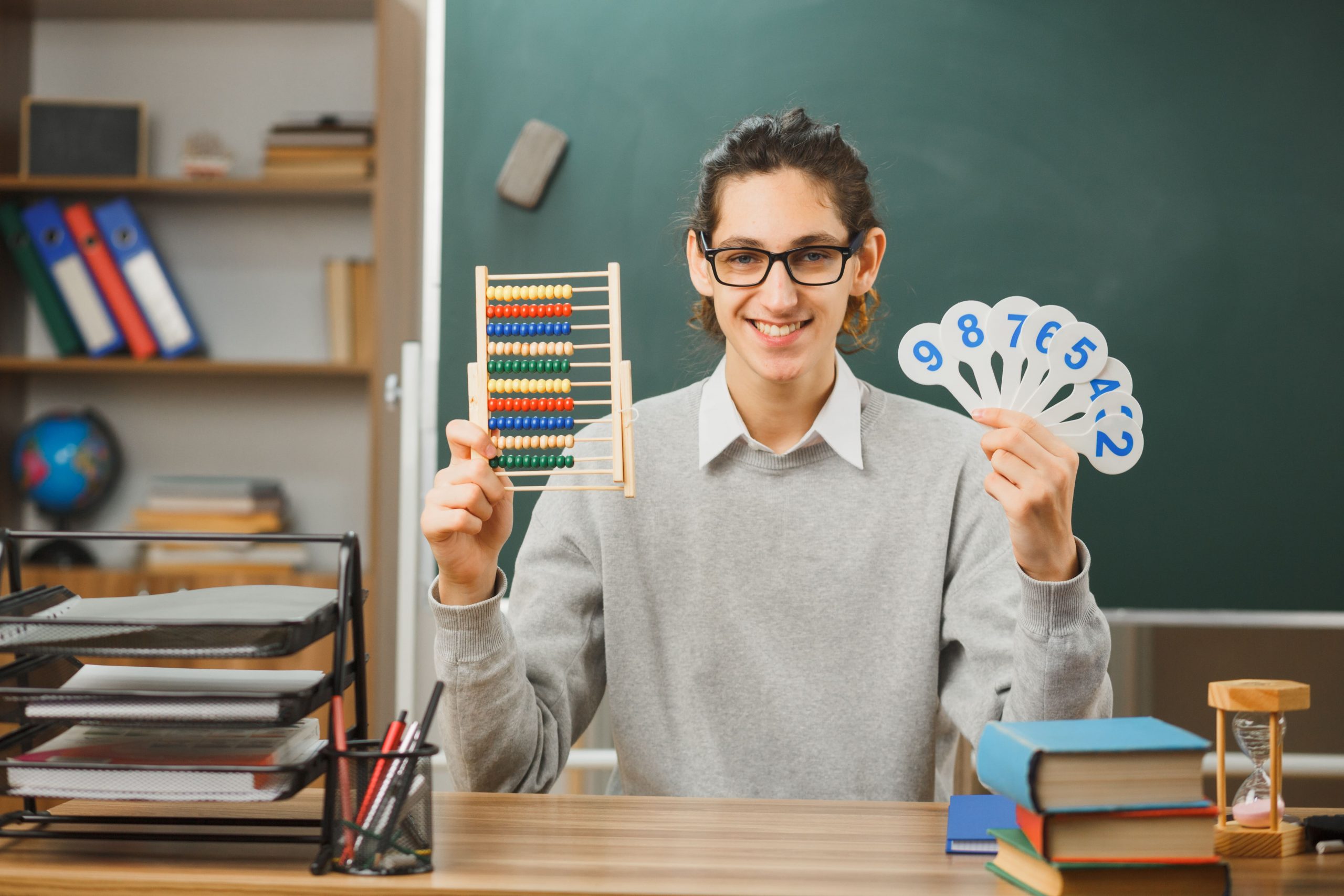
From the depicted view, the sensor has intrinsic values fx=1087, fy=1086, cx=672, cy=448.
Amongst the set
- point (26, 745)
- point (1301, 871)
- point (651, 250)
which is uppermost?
point (651, 250)

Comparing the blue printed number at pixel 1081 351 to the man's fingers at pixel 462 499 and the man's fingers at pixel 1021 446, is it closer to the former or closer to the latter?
the man's fingers at pixel 1021 446

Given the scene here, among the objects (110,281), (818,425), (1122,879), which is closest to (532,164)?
(818,425)

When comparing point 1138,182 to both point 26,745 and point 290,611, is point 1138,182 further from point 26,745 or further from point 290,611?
point 26,745

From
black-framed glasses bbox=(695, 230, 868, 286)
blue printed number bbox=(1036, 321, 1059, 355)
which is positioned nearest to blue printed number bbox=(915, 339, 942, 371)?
blue printed number bbox=(1036, 321, 1059, 355)

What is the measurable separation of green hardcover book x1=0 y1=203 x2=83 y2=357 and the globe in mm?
234

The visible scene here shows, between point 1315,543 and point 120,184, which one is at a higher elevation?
point 120,184

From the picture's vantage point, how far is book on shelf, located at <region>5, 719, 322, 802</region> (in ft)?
3.16

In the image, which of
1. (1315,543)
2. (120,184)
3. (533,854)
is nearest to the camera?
(533,854)

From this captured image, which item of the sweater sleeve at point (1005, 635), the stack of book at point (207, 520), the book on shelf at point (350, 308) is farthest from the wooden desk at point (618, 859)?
the book on shelf at point (350, 308)

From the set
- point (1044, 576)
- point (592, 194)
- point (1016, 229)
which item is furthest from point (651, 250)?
point (1044, 576)

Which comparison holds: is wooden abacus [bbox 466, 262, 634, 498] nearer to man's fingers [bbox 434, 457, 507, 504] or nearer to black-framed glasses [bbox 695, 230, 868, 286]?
man's fingers [bbox 434, 457, 507, 504]

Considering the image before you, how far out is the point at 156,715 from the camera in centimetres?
97

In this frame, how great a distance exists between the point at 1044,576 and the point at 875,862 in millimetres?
430

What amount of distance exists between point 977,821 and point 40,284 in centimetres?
311
